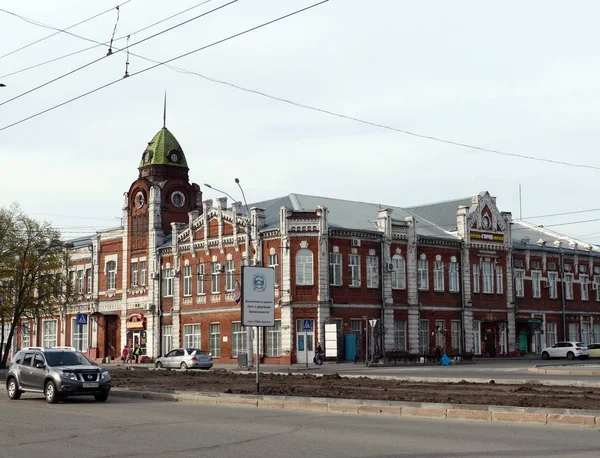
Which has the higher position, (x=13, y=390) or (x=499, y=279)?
(x=499, y=279)

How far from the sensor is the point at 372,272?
5791 centimetres

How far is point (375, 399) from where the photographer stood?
21.4 meters

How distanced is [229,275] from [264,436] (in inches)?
1747

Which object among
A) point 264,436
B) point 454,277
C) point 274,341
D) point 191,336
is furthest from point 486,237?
point 264,436

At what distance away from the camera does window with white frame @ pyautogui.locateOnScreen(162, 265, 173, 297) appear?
64188 mm

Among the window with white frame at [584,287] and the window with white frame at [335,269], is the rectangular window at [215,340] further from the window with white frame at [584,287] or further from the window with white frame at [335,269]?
the window with white frame at [584,287]

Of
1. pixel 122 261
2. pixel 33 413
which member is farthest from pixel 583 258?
pixel 33 413

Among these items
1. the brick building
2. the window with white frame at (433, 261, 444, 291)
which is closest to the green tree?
the brick building

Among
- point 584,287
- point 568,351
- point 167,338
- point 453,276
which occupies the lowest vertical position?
point 568,351

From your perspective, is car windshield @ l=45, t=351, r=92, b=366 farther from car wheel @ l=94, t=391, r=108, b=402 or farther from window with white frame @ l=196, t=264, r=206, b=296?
window with white frame @ l=196, t=264, r=206, b=296

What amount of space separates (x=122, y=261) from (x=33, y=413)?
161ft

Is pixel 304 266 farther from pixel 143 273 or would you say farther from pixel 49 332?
pixel 49 332

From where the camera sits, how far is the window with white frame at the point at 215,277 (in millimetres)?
59844

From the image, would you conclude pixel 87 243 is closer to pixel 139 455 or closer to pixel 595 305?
pixel 595 305
